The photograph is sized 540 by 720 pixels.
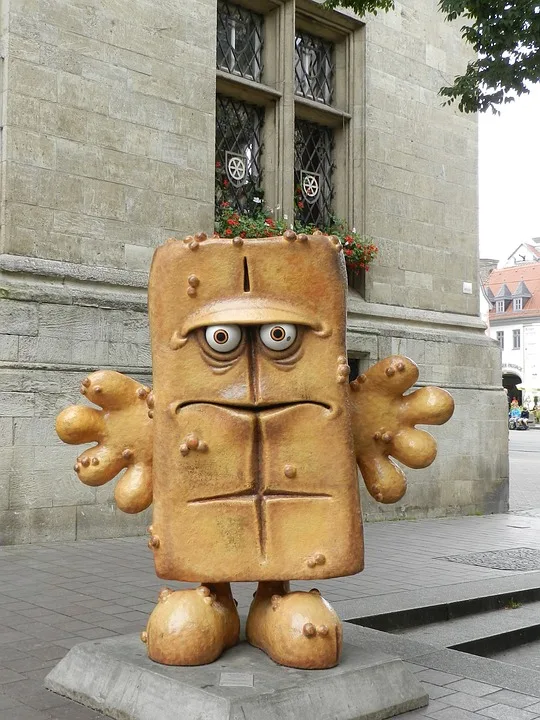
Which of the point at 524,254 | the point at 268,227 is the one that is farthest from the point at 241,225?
the point at 524,254

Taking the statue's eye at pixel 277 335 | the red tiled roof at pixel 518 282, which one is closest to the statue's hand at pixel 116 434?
the statue's eye at pixel 277 335

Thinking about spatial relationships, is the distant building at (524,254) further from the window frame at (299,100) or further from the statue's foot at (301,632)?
the statue's foot at (301,632)

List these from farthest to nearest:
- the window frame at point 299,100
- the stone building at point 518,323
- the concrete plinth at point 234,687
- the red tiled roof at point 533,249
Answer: the red tiled roof at point 533,249 < the stone building at point 518,323 < the window frame at point 299,100 < the concrete plinth at point 234,687

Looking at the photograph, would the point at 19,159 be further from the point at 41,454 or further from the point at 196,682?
the point at 196,682

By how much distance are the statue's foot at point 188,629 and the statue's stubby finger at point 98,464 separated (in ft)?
1.89

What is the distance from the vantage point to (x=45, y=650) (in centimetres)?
443

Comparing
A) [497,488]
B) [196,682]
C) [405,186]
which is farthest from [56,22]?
[497,488]

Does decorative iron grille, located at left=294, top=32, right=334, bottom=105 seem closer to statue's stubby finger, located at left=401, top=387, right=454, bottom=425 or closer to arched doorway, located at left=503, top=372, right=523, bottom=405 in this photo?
statue's stubby finger, located at left=401, top=387, right=454, bottom=425

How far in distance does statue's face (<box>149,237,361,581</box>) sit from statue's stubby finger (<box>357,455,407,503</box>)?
0.27m

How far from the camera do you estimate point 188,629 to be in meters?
3.55

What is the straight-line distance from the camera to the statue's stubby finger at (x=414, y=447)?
3841mm

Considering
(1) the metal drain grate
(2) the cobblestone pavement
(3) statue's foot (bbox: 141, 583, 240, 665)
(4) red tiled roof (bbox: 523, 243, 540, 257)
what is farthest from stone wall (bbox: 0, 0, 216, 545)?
(4) red tiled roof (bbox: 523, 243, 540, 257)

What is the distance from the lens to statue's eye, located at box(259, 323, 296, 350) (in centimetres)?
356

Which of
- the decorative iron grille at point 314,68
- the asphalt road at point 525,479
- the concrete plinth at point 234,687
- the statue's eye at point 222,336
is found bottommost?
the asphalt road at point 525,479
